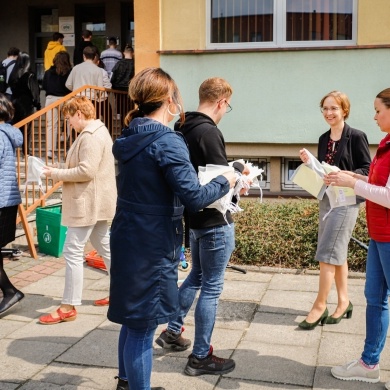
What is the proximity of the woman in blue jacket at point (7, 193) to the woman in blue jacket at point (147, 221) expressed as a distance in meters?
2.42

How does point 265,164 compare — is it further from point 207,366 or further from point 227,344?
point 207,366

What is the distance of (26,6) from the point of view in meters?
13.9

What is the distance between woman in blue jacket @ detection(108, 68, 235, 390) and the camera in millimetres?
3264

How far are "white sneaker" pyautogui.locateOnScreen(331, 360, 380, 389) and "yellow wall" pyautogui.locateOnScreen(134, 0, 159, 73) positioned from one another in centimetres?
608

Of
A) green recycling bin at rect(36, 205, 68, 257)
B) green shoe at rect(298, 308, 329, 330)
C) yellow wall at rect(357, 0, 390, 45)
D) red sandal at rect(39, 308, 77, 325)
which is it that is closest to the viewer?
green shoe at rect(298, 308, 329, 330)

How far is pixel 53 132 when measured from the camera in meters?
8.62

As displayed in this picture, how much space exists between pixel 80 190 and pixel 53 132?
11.3 feet

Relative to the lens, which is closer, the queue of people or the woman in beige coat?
the queue of people

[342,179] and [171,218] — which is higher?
[342,179]

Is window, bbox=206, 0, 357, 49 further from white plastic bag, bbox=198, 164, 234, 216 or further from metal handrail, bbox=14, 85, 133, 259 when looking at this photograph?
white plastic bag, bbox=198, 164, 234, 216

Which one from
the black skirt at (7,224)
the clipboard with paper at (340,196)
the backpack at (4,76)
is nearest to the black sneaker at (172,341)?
the clipboard with paper at (340,196)

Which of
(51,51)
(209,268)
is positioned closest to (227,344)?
(209,268)

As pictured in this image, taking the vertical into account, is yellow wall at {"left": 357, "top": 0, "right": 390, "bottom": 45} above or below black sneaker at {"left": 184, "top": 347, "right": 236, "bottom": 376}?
above

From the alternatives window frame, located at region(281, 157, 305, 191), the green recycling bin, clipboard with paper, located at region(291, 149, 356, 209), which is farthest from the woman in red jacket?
window frame, located at region(281, 157, 305, 191)
